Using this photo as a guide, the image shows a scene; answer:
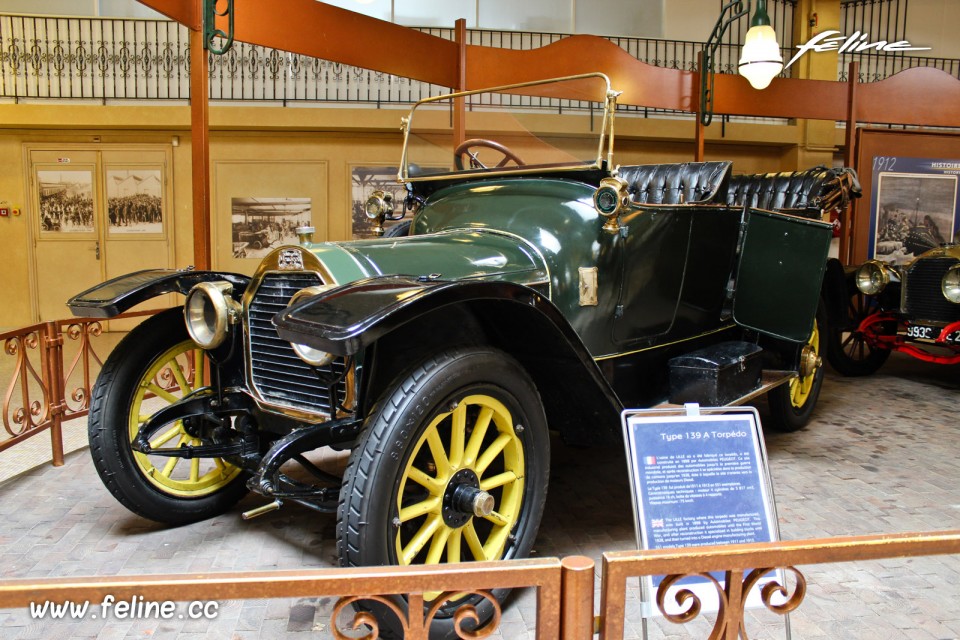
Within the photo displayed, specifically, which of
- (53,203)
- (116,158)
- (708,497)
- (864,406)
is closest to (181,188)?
(116,158)

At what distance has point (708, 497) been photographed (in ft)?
5.88

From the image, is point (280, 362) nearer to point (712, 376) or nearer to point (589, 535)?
point (589, 535)

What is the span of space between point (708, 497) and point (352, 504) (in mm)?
892

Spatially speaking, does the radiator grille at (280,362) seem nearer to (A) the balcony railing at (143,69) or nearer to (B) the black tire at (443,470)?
(B) the black tire at (443,470)

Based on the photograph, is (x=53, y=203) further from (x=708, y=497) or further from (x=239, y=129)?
(x=708, y=497)

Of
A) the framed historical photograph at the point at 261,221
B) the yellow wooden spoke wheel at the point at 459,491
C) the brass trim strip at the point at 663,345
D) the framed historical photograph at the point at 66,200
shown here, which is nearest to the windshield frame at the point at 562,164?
the brass trim strip at the point at 663,345

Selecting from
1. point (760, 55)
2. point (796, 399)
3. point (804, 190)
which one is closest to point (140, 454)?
point (796, 399)

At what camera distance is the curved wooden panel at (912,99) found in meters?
7.69

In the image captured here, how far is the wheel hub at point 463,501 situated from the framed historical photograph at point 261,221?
705 centimetres

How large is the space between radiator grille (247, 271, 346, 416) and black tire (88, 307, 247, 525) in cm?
50

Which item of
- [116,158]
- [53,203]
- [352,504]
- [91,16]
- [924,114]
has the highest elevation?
[91,16]

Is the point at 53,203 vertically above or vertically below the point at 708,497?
above

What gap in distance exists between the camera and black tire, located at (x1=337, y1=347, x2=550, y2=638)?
1.83 meters

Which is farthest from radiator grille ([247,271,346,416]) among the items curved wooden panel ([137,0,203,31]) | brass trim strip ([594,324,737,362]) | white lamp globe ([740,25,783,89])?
white lamp globe ([740,25,783,89])
